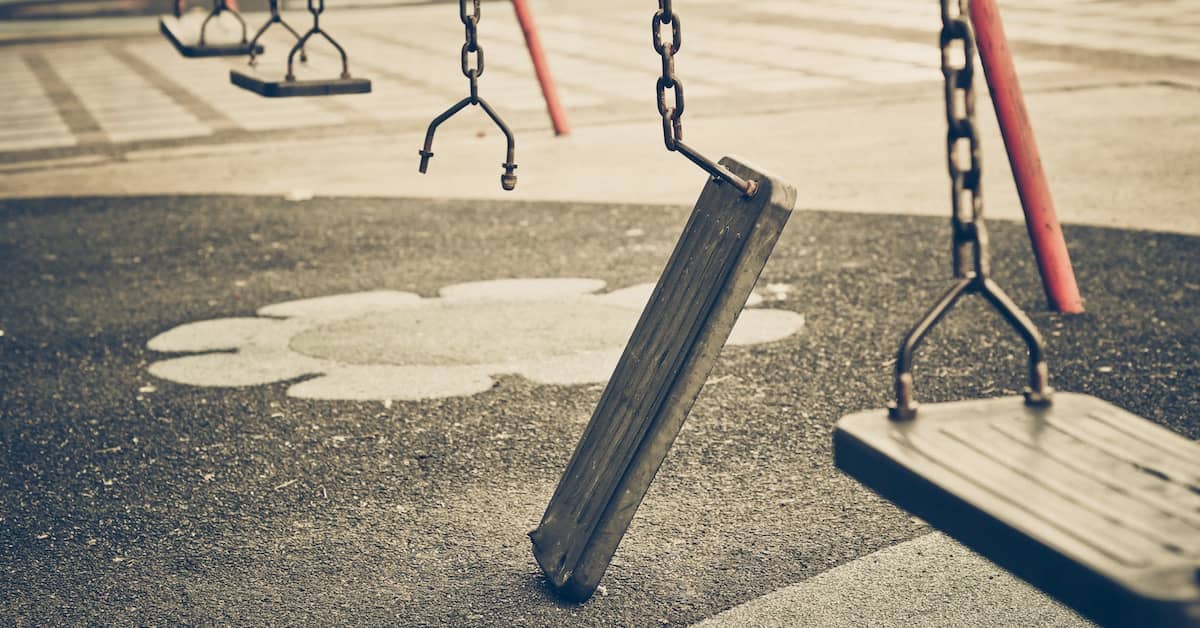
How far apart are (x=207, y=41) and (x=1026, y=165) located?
3.10 m

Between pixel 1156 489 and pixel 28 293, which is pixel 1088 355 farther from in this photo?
pixel 28 293

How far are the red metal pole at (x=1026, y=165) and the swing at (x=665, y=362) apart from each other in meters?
2.16

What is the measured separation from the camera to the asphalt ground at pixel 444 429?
9.34ft

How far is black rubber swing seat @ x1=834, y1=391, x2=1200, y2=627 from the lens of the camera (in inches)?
65.6

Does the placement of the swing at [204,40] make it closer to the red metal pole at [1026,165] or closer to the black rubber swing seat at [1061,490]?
the red metal pole at [1026,165]

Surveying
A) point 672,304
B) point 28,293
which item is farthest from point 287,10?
point 672,304

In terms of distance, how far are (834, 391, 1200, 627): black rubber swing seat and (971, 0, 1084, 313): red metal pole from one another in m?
2.28

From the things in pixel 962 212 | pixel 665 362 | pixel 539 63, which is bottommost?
pixel 539 63

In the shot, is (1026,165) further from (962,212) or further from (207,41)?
(207,41)

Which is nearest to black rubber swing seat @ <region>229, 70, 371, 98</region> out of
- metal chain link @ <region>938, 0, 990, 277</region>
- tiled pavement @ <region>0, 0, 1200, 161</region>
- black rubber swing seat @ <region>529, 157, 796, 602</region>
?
black rubber swing seat @ <region>529, 157, 796, 602</region>

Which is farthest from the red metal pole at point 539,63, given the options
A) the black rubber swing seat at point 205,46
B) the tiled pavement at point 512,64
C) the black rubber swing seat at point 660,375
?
the black rubber swing seat at point 660,375

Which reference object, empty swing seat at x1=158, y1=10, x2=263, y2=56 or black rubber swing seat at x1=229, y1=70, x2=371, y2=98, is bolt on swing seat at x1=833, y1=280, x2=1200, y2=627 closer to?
black rubber swing seat at x1=229, y1=70, x2=371, y2=98

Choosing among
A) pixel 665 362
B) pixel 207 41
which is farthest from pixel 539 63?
pixel 665 362

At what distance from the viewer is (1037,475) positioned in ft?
6.61
